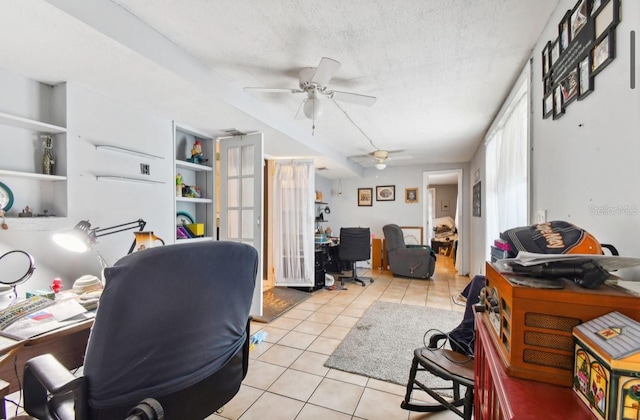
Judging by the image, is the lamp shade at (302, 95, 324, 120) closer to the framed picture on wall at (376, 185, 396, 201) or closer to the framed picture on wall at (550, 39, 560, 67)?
the framed picture on wall at (550, 39, 560, 67)

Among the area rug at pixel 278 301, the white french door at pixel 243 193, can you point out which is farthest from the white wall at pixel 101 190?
the area rug at pixel 278 301

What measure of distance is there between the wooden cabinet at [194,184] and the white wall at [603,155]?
10.0ft

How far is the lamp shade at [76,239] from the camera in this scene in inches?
65.9

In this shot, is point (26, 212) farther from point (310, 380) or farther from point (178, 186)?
point (310, 380)

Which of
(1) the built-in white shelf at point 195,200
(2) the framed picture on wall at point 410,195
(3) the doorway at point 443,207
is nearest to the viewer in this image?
(1) the built-in white shelf at point 195,200

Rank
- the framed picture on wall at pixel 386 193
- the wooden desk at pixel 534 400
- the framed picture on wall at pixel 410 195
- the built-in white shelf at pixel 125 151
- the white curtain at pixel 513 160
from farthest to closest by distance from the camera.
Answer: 1. the framed picture on wall at pixel 386 193
2. the framed picture on wall at pixel 410 195
3. the built-in white shelf at pixel 125 151
4. the white curtain at pixel 513 160
5. the wooden desk at pixel 534 400

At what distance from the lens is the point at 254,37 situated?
5.66 feet

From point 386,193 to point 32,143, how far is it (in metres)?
5.80

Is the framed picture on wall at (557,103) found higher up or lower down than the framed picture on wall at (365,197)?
higher up

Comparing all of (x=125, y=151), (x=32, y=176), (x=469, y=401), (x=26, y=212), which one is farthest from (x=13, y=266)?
(x=469, y=401)

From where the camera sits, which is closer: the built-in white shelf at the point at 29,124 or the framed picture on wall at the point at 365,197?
the built-in white shelf at the point at 29,124

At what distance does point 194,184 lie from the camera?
10.9ft

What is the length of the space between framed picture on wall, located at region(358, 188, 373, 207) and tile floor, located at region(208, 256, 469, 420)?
3143 mm

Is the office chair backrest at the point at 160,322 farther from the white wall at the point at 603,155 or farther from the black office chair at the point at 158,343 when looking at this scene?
the white wall at the point at 603,155
